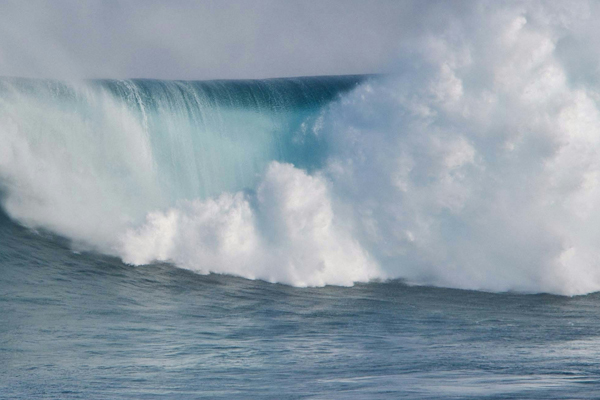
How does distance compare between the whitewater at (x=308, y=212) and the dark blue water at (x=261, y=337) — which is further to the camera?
the whitewater at (x=308, y=212)

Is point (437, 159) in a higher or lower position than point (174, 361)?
higher

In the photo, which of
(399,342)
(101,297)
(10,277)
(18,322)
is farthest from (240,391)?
(10,277)

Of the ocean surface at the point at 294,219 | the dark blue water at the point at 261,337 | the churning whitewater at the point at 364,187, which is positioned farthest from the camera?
the churning whitewater at the point at 364,187

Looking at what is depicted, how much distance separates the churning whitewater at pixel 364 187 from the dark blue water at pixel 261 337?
2.06ft

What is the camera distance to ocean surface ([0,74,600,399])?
11.0m

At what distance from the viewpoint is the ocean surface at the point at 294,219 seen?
11008 millimetres

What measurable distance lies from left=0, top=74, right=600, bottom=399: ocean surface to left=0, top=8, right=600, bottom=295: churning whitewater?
32mm

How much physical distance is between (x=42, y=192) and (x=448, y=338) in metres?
8.92

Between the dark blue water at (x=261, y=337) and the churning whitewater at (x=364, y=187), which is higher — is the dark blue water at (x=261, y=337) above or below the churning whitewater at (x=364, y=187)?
below

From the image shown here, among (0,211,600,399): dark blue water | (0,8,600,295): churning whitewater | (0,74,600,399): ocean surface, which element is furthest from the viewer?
(0,8,600,295): churning whitewater

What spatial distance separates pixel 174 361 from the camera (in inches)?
342

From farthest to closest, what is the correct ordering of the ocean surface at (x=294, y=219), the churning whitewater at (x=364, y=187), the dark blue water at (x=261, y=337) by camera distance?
the churning whitewater at (x=364, y=187)
the ocean surface at (x=294, y=219)
the dark blue water at (x=261, y=337)

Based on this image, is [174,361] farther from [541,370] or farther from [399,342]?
[541,370]

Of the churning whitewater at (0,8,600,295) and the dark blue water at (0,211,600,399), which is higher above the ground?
the churning whitewater at (0,8,600,295)
